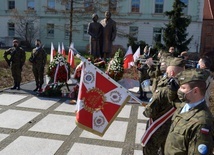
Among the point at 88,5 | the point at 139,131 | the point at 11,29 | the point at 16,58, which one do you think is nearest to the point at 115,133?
the point at 139,131

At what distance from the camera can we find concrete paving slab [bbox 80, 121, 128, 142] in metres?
5.61

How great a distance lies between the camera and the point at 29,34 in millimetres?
34344

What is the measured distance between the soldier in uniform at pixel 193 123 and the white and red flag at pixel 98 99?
1354mm

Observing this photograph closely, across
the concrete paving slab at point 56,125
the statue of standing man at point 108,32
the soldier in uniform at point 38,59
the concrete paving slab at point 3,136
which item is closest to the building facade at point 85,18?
the statue of standing man at point 108,32

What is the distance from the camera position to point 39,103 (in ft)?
26.5

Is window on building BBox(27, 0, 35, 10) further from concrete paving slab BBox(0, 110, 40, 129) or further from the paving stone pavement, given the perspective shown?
concrete paving slab BBox(0, 110, 40, 129)

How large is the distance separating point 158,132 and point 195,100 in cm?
137

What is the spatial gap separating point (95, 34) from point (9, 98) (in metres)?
4.27

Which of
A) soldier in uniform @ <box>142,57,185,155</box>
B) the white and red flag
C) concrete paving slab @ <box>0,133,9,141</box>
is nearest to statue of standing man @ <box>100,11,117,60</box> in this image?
concrete paving slab @ <box>0,133,9,141</box>

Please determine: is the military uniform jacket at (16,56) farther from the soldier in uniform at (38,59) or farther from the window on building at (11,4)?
the window on building at (11,4)

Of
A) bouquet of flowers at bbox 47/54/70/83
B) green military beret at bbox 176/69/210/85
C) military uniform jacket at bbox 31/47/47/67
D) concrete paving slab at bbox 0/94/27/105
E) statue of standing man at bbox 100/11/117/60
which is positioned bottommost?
concrete paving slab at bbox 0/94/27/105

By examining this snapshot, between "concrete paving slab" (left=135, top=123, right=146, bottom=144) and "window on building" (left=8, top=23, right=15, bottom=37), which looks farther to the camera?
"window on building" (left=8, top=23, right=15, bottom=37)

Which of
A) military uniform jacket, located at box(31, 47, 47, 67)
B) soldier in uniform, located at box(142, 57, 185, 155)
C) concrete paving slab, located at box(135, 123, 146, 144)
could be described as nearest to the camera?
soldier in uniform, located at box(142, 57, 185, 155)

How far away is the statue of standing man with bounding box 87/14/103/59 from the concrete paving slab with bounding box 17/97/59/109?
10.4 feet
